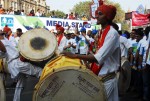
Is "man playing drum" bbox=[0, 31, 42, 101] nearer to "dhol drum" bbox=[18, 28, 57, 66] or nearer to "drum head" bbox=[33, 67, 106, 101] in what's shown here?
"dhol drum" bbox=[18, 28, 57, 66]

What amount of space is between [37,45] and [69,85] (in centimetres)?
429

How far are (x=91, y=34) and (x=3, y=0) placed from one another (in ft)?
158

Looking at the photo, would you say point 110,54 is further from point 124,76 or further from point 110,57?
point 124,76

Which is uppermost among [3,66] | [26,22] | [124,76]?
[26,22]

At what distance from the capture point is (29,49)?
8695 millimetres

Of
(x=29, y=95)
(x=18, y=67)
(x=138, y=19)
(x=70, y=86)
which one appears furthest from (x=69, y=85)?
(x=138, y=19)

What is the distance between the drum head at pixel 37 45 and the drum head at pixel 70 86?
3722mm

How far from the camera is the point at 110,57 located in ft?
16.2

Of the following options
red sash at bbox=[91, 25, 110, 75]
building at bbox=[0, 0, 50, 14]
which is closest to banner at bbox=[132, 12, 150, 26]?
red sash at bbox=[91, 25, 110, 75]

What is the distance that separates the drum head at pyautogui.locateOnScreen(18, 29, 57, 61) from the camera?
854 centimetres

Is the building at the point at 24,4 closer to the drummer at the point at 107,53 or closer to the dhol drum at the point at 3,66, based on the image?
the dhol drum at the point at 3,66

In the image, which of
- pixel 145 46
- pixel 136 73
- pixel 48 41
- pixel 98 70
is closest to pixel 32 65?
pixel 48 41

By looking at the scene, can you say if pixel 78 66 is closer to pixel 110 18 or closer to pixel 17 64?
pixel 110 18

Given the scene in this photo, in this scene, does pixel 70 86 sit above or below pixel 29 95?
above
